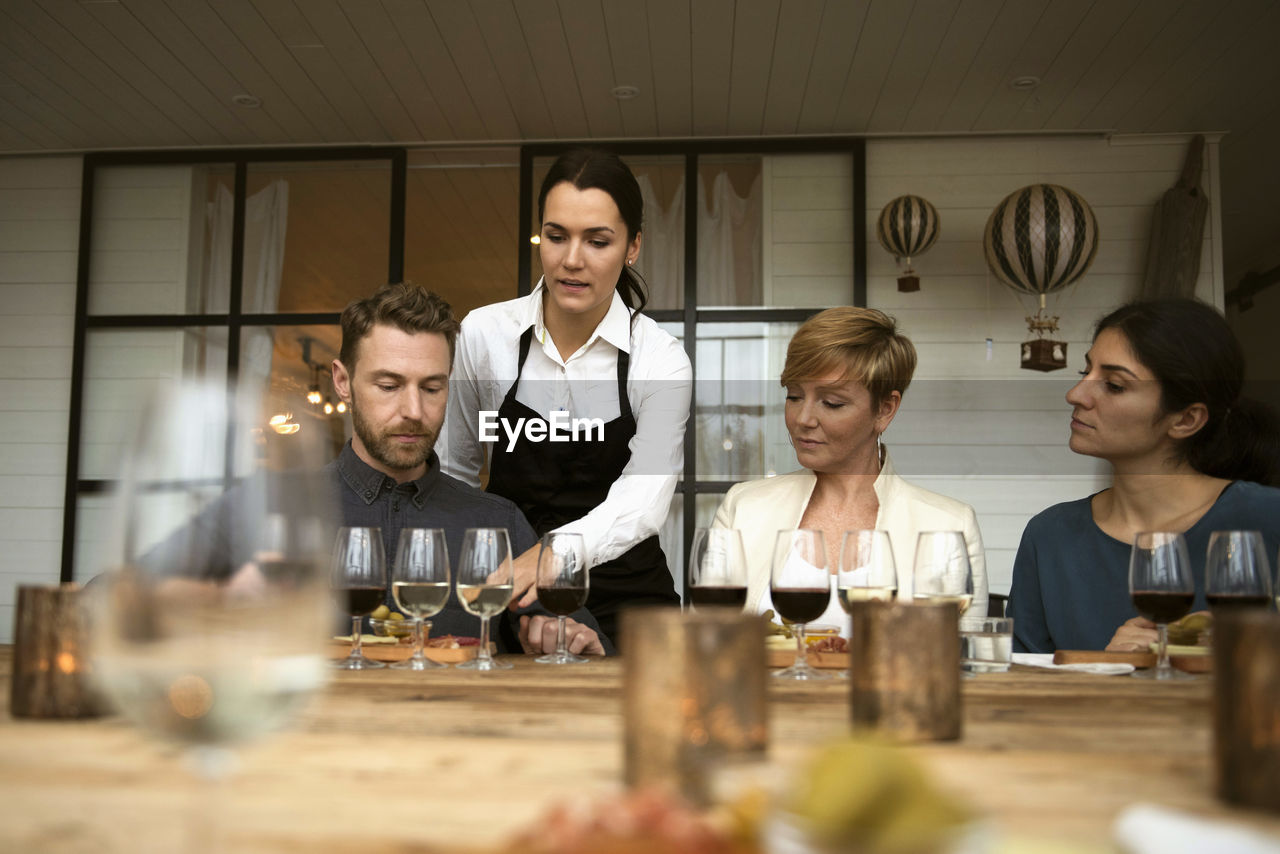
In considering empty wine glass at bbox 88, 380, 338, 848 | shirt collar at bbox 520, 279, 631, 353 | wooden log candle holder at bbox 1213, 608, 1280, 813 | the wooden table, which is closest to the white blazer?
shirt collar at bbox 520, 279, 631, 353

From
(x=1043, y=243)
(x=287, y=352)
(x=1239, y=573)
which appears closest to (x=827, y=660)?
(x=1239, y=573)

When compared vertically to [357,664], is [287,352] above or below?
above

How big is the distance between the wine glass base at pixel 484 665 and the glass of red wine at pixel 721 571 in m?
0.25

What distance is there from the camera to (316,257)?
4.53m

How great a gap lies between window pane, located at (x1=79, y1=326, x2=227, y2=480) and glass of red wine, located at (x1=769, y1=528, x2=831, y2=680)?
3.93 meters

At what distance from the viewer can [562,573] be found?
1.30 metres

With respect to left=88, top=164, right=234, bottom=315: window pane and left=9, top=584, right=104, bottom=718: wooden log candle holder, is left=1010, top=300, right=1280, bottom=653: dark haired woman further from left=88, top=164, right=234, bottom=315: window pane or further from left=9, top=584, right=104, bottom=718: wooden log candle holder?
left=88, top=164, right=234, bottom=315: window pane

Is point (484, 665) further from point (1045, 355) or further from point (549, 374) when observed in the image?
point (1045, 355)

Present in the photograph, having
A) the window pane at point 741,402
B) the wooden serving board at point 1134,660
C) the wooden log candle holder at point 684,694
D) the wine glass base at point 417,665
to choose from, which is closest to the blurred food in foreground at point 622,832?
the wooden log candle holder at point 684,694

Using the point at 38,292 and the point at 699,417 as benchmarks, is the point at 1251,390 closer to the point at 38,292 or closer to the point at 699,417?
the point at 699,417

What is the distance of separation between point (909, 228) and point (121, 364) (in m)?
3.40

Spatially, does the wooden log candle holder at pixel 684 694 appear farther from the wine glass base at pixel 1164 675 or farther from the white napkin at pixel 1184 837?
the wine glass base at pixel 1164 675

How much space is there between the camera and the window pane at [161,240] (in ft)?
15.0

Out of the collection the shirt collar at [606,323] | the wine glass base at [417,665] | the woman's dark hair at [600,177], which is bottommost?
the wine glass base at [417,665]
